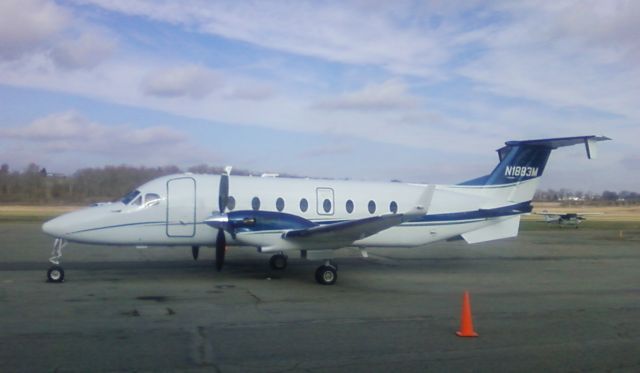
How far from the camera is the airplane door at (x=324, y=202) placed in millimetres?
19016

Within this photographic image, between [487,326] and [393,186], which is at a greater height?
[393,186]

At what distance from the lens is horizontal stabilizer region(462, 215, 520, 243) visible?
20953 mm

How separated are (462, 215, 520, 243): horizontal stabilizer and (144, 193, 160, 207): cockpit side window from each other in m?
10.4

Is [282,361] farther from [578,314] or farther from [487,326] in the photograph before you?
[578,314]

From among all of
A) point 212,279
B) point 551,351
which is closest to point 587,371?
point 551,351

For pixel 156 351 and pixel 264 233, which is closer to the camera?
pixel 156 351

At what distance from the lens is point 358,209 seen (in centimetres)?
1958

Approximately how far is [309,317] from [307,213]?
23.6ft

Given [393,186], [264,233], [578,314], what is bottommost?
[578,314]

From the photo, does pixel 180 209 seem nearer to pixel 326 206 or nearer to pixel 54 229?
pixel 54 229

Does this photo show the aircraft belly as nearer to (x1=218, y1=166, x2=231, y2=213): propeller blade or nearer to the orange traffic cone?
(x1=218, y1=166, x2=231, y2=213): propeller blade

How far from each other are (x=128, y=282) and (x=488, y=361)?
10903mm

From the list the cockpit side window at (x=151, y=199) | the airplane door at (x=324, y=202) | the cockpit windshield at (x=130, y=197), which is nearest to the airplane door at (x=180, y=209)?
the cockpit side window at (x=151, y=199)

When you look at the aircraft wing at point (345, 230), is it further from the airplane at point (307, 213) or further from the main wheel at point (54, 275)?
the main wheel at point (54, 275)
